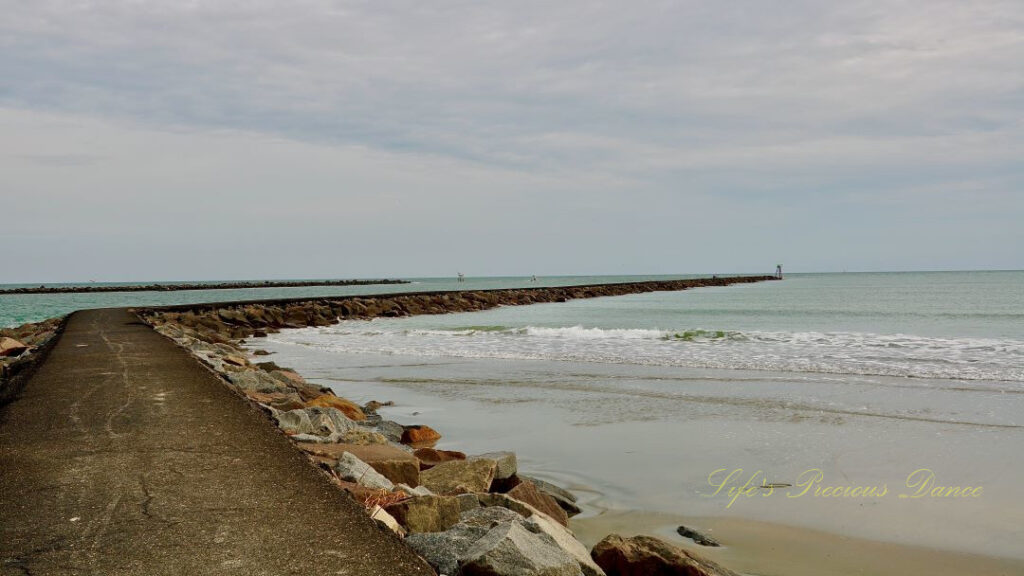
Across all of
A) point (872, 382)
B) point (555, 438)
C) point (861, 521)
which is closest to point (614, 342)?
point (872, 382)

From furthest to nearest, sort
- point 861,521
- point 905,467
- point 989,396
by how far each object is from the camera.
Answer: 1. point 989,396
2. point 905,467
3. point 861,521

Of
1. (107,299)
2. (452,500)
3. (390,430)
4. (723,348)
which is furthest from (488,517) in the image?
(107,299)

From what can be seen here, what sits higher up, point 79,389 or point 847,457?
point 79,389

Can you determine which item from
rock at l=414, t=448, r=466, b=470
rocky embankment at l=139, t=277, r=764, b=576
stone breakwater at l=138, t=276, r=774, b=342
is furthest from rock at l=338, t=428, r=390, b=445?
stone breakwater at l=138, t=276, r=774, b=342

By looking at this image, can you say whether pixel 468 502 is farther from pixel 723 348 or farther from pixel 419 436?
pixel 723 348

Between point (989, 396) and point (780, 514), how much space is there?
261 inches

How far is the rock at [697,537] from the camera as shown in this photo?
4.74m

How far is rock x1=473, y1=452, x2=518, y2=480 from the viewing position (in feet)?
18.4

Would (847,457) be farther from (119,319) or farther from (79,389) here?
(119,319)

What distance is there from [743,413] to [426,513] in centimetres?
601

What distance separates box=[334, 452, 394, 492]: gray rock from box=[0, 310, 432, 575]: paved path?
33 centimetres

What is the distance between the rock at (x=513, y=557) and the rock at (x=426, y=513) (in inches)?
28.5

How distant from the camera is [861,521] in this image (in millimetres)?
5074

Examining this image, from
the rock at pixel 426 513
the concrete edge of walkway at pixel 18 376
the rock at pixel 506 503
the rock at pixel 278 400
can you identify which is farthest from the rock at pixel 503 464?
the concrete edge of walkway at pixel 18 376
